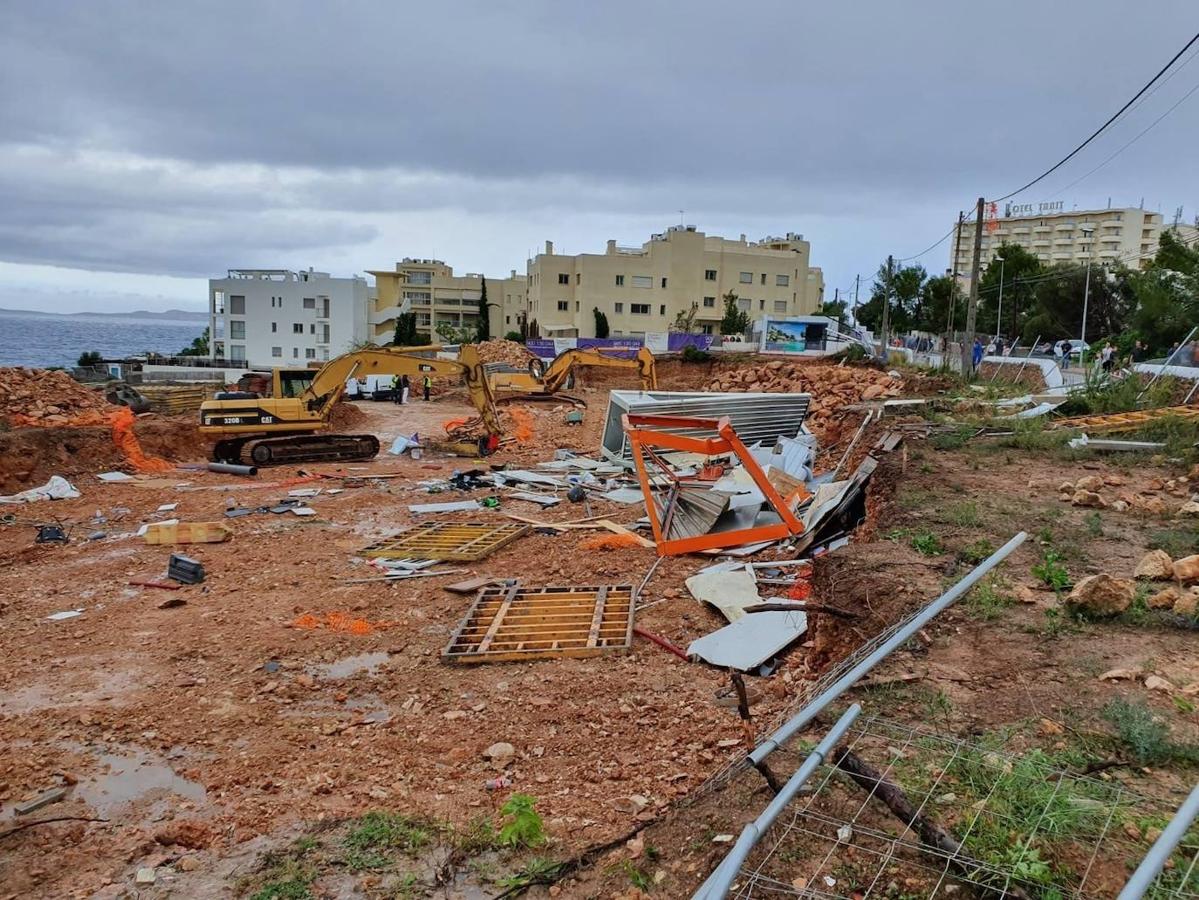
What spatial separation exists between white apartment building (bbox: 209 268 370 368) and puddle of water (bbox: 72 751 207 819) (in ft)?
204

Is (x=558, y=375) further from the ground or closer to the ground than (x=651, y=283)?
closer to the ground

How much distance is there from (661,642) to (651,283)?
54.5 m

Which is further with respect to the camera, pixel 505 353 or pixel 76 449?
pixel 505 353

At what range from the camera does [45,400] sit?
64.0ft

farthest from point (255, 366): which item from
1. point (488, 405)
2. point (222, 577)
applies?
point (222, 577)

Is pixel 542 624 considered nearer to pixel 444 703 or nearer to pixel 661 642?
pixel 661 642

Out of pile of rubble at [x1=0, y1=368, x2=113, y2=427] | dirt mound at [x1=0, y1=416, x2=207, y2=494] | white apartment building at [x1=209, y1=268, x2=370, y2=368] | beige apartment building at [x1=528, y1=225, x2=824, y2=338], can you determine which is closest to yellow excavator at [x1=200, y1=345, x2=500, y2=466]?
dirt mound at [x1=0, y1=416, x2=207, y2=494]

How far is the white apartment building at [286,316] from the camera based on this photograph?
63.9 metres

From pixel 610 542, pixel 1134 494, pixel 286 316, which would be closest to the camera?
pixel 1134 494

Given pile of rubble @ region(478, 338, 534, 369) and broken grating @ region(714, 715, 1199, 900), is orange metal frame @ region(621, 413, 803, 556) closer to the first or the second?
broken grating @ region(714, 715, 1199, 900)

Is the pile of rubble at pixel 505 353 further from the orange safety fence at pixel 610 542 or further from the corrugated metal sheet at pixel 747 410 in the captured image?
the orange safety fence at pixel 610 542

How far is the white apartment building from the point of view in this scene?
6394 cm

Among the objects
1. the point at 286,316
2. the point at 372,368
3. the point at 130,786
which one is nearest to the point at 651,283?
the point at 286,316

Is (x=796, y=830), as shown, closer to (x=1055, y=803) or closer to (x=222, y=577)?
(x=1055, y=803)
